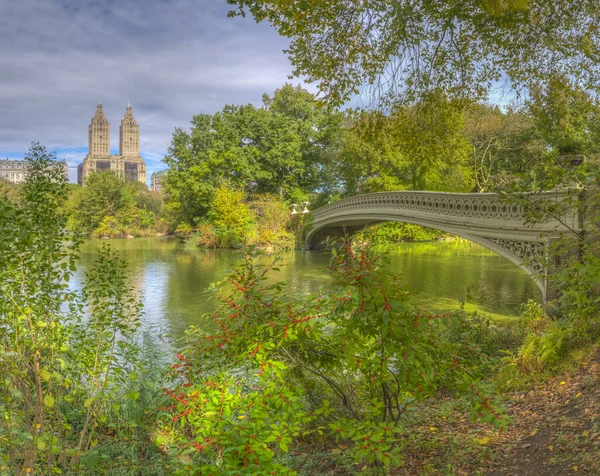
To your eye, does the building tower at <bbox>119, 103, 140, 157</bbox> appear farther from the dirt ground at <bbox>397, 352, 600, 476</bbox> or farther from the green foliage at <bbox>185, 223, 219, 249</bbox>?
the dirt ground at <bbox>397, 352, 600, 476</bbox>

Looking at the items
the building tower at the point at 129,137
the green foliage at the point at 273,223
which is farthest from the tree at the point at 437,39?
the building tower at the point at 129,137

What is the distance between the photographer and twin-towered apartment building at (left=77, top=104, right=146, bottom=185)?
117m

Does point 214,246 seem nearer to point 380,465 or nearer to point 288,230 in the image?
point 288,230

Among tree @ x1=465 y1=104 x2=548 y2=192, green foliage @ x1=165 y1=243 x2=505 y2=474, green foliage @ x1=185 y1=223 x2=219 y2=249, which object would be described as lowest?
green foliage @ x1=165 y1=243 x2=505 y2=474

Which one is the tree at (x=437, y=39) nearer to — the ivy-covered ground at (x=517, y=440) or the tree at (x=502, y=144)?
the ivy-covered ground at (x=517, y=440)

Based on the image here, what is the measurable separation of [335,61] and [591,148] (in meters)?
17.3

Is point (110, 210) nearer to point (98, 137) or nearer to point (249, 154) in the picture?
point (249, 154)

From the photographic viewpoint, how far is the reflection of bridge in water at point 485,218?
7.34 metres

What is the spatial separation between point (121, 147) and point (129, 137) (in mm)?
3977

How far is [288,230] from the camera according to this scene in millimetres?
26062

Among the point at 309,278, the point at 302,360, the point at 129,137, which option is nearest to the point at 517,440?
the point at 302,360

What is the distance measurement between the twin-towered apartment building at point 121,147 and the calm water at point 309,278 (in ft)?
334

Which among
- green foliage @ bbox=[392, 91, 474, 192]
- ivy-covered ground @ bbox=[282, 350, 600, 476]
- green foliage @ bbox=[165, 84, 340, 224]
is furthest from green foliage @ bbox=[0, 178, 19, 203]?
green foliage @ bbox=[165, 84, 340, 224]

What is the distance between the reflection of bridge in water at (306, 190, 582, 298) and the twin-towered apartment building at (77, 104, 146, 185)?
108m
